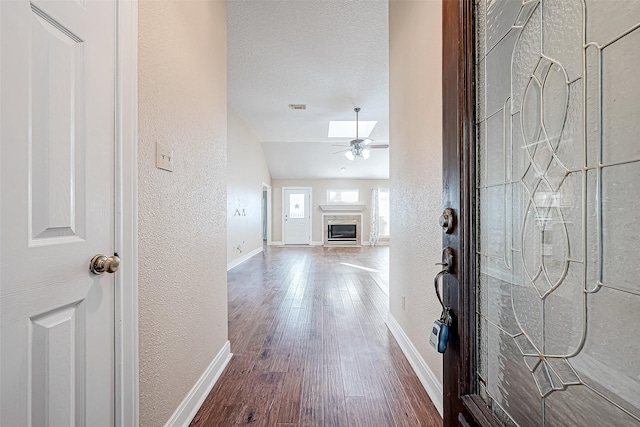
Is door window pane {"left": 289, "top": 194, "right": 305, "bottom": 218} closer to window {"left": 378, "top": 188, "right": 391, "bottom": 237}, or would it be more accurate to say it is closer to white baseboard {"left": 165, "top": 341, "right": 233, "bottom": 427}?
window {"left": 378, "top": 188, "right": 391, "bottom": 237}

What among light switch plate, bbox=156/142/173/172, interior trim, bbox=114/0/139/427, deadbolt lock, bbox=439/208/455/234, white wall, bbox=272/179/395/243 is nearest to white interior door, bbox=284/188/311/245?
white wall, bbox=272/179/395/243

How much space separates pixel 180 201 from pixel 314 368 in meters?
1.31

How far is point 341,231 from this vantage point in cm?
937

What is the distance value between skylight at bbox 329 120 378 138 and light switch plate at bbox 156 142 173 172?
511 cm

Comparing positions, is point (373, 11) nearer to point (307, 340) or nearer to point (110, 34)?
point (110, 34)

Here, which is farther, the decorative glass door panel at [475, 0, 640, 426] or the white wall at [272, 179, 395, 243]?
the white wall at [272, 179, 395, 243]

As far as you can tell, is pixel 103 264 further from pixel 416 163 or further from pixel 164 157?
pixel 416 163

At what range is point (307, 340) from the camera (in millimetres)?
2199

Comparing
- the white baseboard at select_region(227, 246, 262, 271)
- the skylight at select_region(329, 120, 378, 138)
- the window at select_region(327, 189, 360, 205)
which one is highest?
the skylight at select_region(329, 120, 378, 138)

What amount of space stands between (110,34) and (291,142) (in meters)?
6.69

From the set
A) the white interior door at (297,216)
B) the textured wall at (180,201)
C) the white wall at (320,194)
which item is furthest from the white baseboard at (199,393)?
the white wall at (320,194)

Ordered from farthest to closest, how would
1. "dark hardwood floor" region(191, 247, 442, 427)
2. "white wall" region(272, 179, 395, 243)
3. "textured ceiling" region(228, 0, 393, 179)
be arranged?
1. "white wall" region(272, 179, 395, 243)
2. "textured ceiling" region(228, 0, 393, 179)
3. "dark hardwood floor" region(191, 247, 442, 427)

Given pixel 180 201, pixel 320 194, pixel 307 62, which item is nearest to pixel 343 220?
pixel 320 194

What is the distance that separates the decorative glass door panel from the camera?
368mm
